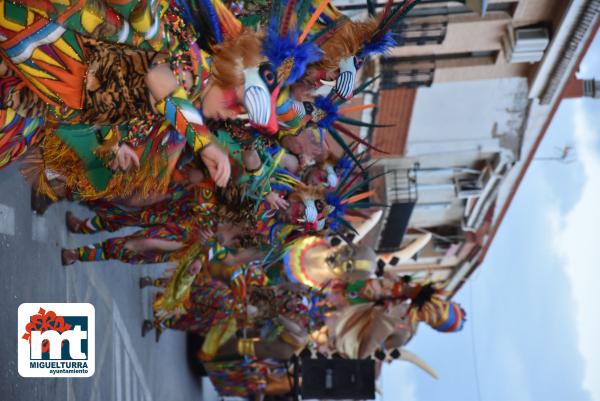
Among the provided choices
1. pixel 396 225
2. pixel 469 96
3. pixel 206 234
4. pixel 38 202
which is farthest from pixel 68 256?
pixel 396 225

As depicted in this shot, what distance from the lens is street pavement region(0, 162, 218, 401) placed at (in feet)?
16.1

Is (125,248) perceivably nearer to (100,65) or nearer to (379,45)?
(100,65)

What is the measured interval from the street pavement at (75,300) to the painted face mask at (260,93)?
6.59 ft

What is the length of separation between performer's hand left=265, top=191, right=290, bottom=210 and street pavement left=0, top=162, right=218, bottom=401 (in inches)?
63.8

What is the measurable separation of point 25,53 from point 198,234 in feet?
10.3

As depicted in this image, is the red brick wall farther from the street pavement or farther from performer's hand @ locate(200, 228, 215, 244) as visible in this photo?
performer's hand @ locate(200, 228, 215, 244)

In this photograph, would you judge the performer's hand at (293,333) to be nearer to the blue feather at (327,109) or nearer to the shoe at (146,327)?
the shoe at (146,327)

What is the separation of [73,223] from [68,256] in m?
0.44

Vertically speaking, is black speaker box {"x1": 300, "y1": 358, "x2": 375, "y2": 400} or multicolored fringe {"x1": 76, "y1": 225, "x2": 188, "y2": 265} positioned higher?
multicolored fringe {"x1": 76, "y1": 225, "x2": 188, "y2": 265}

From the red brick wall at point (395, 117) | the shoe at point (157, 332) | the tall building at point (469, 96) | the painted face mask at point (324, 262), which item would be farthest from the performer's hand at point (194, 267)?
the red brick wall at point (395, 117)

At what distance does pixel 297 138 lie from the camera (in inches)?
227

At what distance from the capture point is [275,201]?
6.00m

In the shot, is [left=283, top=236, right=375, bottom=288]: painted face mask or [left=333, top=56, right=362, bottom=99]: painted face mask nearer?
[left=333, top=56, right=362, bottom=99]: painted face mask

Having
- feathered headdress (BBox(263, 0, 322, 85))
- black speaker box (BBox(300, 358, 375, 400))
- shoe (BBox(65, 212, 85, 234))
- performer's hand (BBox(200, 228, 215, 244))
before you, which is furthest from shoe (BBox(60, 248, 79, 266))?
black speaker box (BBox(300, 358, 375, 400))
